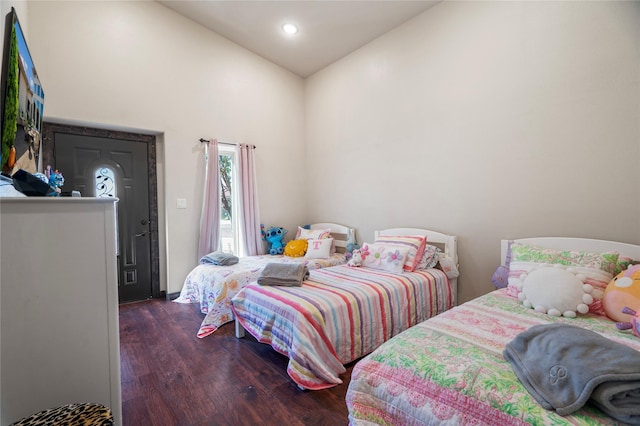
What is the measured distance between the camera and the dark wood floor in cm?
160

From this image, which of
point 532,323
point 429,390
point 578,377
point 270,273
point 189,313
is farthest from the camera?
point 189,313

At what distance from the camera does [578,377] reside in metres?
0.94

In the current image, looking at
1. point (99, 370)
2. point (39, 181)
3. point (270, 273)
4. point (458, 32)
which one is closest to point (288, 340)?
point (270, 273)

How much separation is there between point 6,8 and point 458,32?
3.41 meters

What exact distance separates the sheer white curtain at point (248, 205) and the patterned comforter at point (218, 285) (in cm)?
38

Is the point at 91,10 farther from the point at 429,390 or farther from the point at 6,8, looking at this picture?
the point at 429,390

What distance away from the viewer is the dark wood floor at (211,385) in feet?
5.26

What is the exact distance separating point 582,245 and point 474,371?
172cm

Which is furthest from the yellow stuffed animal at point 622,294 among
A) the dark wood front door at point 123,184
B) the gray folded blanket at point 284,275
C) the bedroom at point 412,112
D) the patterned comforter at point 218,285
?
the dark wood front door at point 123,184

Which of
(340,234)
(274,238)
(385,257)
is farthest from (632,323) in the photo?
(274,238)

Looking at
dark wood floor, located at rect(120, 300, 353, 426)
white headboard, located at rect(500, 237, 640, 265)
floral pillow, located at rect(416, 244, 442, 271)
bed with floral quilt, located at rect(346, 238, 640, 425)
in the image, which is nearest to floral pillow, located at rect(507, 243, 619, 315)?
bed with floral quilt, located at rect(346, 238, 640, 425)

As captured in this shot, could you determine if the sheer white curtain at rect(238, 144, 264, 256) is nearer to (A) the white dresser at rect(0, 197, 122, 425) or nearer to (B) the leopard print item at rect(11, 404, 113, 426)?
(A) the white dresser at rect(0, 197, 122, 425)

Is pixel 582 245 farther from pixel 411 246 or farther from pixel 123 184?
pixel 123 184

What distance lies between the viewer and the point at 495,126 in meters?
2.61
